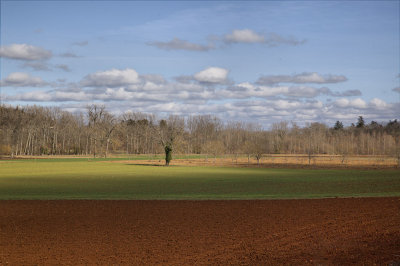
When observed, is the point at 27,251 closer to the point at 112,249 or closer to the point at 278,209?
the point at 112,249

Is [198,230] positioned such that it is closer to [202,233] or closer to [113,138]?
[202,233]

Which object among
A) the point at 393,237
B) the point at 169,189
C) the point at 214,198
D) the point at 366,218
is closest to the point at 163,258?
the point at 393,237

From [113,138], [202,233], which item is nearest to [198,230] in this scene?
[202,233]

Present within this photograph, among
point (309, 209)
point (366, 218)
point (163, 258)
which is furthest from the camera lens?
point (309, 209)

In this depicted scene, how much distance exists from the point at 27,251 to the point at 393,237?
561 inches

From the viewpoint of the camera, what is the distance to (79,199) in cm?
2975

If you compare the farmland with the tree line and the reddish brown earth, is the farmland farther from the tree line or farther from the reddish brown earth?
the tree line

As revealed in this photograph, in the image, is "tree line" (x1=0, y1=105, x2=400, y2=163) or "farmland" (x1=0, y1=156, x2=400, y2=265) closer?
"farmland" (x1=0, y1=156, x2=400, y2=265)

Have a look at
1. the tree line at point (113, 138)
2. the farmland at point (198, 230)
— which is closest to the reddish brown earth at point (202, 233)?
the farmland at point (198, 230)

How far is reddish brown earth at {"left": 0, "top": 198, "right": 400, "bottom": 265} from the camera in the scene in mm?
13867

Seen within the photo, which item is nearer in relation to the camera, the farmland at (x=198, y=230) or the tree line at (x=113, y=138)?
the farmland at (x=198, y=230)

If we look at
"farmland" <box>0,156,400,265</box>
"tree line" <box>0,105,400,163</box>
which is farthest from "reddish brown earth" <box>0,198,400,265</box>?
"tree line" <box>0,105,400,163</box>

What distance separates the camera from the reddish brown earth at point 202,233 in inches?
546

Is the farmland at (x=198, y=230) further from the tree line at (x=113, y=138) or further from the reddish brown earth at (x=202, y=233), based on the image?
the tree line at (x=113, y=138)
